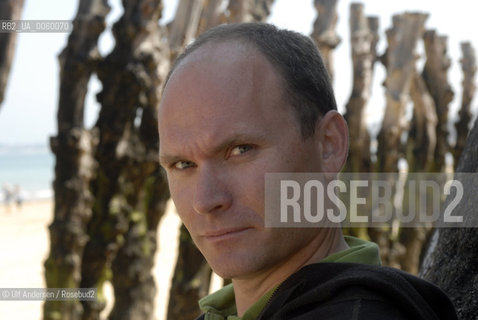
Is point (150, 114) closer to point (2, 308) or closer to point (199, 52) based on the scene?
point (199, 52)

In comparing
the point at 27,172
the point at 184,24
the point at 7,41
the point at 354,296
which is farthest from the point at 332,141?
the point at 27,172

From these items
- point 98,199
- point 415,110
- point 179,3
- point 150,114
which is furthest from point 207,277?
point 415,110

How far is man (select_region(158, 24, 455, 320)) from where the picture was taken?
1.56 metres

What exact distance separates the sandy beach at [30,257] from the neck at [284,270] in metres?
6.21

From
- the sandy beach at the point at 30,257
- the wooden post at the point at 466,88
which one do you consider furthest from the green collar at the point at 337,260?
the wooden post at the point at 466,88

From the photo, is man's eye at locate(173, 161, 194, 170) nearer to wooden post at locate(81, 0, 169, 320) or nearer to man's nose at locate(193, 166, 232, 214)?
man's nose at locate(193, 166, 232, 214)

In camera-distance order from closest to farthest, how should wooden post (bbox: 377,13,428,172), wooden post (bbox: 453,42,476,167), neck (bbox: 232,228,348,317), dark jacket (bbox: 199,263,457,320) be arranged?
dark jacket (bbox: 199,263,457,320), neck (bbox: 232,228,348,317), wooden post (bbox: 377,13,428,172), wooden post (bbox: 453,42,476,167)

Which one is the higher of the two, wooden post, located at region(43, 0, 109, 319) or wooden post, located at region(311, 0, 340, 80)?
wooden post, located at region(311, 0, 340, 80)

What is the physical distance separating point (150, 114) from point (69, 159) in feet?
3.16

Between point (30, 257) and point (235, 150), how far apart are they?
69.2 ft

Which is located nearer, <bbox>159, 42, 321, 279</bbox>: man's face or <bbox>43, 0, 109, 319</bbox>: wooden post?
<bbox>159, 42, 321, 279</bbox>: man's face

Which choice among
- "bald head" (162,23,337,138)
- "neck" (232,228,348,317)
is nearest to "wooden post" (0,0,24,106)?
"bald head" (162,23,337,138)

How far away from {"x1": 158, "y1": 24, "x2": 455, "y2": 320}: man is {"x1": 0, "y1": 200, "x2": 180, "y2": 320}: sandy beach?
631cm

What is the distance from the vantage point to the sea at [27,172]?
160 ft
